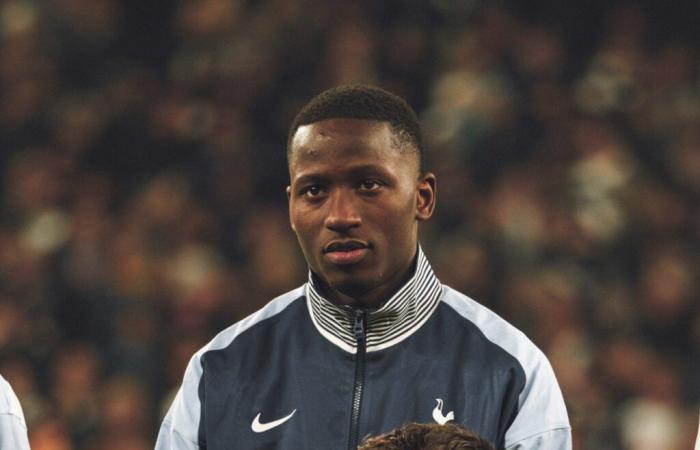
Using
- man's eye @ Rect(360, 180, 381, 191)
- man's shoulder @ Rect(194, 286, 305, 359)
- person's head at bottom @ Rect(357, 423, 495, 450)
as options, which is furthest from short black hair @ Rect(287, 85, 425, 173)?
person's head at bottom @ Rect(357, 423, 495, 450)

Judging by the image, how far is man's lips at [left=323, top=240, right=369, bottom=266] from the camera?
221 centimetres

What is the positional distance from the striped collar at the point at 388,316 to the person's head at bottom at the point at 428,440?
811 mm

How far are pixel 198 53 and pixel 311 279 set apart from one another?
3453mm

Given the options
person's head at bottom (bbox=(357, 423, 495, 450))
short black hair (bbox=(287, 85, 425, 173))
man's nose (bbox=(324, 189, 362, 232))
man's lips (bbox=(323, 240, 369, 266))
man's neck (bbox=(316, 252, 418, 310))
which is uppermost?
short black hair (bbox=(287, 85, 425, 173))

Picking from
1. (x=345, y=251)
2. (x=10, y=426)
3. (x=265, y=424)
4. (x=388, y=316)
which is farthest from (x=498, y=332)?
(x=10, y=426)

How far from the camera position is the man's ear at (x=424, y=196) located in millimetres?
2338

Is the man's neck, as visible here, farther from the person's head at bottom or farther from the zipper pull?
the person's head at bottom

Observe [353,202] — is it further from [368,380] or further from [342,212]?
[368,380]

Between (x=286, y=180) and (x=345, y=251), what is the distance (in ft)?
9.74

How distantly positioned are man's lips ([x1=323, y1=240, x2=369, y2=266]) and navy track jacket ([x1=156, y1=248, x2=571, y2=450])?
0.44 ft

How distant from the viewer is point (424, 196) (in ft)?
7.73

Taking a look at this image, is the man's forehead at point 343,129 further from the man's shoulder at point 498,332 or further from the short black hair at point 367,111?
the man's shoulder at point 498,332

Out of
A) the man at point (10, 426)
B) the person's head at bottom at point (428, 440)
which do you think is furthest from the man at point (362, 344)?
the person's head at bottom at point (428, 440)

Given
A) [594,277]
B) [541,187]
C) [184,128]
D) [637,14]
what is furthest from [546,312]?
[184,128]
